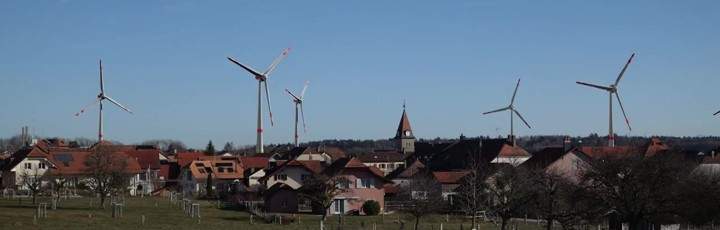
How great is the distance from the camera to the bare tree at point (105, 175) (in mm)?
70875

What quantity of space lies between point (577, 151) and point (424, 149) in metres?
51.3

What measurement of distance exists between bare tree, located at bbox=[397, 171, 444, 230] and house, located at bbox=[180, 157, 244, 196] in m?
27.3

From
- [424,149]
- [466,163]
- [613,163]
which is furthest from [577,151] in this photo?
[424,149]

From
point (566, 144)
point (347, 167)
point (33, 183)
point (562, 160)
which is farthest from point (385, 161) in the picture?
point (33, 183)

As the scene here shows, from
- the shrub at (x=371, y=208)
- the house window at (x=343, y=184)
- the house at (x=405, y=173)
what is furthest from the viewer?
the house at (x=405, y=173)

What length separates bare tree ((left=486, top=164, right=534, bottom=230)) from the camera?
51.6m

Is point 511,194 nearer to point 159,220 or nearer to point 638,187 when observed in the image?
point 638,187

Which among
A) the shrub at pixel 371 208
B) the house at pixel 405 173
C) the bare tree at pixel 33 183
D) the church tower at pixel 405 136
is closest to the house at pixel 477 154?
the house at pixel 405 173

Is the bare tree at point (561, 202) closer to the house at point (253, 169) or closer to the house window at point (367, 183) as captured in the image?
the house window at point (367, 183)

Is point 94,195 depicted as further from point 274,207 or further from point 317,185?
point 317,185

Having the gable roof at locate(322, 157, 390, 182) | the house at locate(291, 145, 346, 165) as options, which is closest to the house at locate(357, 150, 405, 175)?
the house at locate(291, 145, 346, 165)

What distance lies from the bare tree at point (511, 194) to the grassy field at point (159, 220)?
2.69 metres

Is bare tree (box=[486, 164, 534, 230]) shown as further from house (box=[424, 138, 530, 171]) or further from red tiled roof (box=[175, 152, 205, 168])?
red tiled roof (box=[175, 152, 205, 168])

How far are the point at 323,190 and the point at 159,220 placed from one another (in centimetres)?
1515
